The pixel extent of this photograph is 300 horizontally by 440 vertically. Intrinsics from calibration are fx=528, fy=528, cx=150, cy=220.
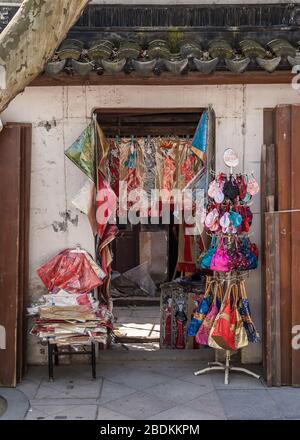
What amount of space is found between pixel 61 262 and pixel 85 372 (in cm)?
144

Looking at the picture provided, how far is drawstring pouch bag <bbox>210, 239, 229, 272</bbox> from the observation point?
6.16m

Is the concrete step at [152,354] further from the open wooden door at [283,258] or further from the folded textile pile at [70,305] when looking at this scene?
the open wooden door at [283,258]

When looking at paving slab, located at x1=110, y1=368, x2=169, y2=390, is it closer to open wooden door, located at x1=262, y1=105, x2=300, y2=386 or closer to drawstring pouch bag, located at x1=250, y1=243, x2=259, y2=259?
open wooden door, located at x1=262, y1=105, x2=300, y2=386

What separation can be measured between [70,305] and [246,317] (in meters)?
2.16

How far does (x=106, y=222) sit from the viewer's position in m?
7.13

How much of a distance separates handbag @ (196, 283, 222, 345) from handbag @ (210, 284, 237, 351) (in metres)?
0.14

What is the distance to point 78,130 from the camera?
7020mm

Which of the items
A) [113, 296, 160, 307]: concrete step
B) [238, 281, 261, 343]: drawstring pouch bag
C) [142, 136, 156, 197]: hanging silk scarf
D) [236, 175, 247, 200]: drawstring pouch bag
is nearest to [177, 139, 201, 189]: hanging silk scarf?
[142, 136, 156, 197]: hanging silk scarf

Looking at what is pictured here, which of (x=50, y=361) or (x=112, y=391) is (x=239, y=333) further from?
(x=50, y=361)

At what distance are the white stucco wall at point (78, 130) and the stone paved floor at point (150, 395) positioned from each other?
0.79 metres

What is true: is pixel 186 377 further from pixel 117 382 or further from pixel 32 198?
pixel 32 198

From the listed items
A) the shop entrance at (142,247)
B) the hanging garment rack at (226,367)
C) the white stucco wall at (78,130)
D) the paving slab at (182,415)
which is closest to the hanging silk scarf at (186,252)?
the shop entrance at (142,247)

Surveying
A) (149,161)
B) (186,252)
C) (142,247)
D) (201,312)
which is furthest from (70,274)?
(142,247)
